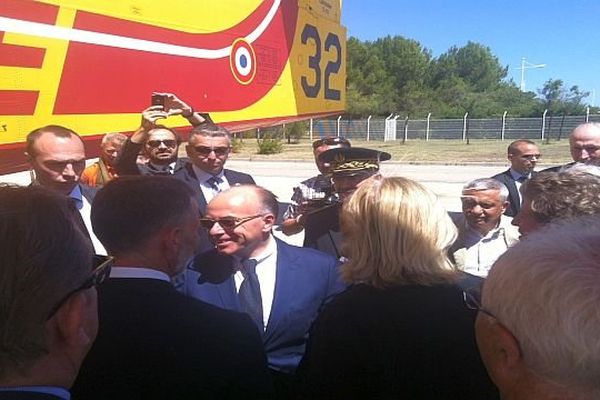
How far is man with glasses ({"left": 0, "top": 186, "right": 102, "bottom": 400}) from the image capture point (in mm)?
998

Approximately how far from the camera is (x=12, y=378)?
100 centimetres

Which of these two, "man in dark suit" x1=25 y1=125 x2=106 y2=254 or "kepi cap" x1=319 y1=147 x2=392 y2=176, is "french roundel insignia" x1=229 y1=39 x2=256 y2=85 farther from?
"man in dark suit" x1=25 y1=125 x2=106 y2=254

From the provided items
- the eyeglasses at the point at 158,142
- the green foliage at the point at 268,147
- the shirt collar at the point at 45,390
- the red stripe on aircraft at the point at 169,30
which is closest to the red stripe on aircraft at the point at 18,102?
the red stripe on aircraft at the point at 169,30

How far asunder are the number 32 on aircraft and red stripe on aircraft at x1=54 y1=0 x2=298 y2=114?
3.25 ft

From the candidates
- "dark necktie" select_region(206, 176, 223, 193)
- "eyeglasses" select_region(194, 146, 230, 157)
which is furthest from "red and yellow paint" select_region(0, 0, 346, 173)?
"dark necktie" select_region(206, 176, 223, 193)

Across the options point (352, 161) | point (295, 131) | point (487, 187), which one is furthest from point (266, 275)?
point (295, 131)

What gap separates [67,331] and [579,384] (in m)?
0.94

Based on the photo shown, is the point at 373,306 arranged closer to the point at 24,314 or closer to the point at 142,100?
the point at 24,314

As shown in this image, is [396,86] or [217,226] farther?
[396,86]

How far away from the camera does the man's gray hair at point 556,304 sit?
0.93m

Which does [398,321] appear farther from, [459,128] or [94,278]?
[459,128]

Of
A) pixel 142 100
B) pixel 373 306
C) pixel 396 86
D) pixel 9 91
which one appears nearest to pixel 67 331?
pixel 373 306

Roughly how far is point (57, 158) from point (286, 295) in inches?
68.8

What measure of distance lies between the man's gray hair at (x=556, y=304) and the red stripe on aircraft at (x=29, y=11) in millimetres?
3090
